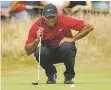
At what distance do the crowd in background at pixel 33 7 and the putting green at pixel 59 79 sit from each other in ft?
14.9

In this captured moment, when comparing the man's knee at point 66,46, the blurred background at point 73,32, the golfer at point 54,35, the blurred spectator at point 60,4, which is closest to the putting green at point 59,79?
the blurred background at point 73,32

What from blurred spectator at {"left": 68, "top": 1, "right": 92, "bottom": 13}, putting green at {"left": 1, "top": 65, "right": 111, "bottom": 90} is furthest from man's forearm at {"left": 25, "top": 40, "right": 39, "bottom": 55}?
blurred spectator at {"left": 68, "top": 1, "right": 92, "bottom": 13}

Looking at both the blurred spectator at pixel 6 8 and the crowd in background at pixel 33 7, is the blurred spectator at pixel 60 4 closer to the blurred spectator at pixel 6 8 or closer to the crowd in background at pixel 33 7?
the crowd in background at pixel 33 7

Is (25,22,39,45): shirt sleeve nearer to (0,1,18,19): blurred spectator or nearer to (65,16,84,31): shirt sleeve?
(65,16,84,31): shirt sleeve

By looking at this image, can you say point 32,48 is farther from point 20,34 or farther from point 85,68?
point 20,34

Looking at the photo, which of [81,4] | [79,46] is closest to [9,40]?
[79,46]

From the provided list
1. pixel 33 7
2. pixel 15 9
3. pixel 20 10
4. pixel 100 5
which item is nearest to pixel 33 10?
pixel 33 7

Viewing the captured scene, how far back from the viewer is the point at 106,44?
16.8 metres

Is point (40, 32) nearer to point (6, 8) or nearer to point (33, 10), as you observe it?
point (6, 8)

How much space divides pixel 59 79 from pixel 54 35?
6.28ft

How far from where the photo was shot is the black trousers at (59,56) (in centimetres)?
959

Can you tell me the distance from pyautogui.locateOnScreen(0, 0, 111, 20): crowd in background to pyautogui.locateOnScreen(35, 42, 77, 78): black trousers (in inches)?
373

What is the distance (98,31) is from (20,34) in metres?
2.30

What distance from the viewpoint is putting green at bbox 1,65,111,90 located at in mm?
8883
